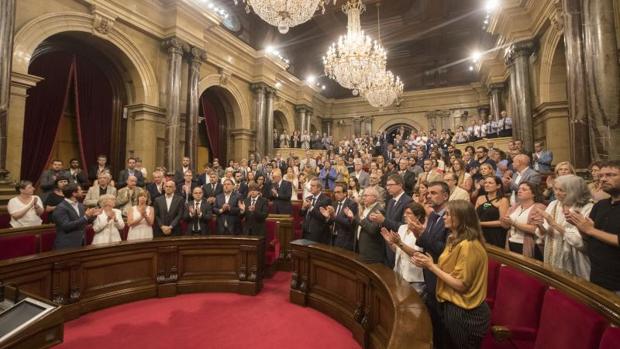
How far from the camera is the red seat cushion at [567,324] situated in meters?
1.39

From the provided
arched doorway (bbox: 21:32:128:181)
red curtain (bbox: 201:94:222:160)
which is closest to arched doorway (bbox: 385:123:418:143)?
red curtain (bbox: 201:94:222:160)

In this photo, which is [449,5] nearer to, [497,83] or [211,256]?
[497,83]

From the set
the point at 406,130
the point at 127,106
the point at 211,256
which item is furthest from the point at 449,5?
the point at 211,256

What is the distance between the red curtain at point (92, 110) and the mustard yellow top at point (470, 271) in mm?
8192

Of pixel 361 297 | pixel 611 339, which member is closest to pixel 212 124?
pixel 361 297

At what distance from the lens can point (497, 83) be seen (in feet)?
39.1

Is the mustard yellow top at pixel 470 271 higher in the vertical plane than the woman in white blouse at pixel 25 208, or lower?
lower

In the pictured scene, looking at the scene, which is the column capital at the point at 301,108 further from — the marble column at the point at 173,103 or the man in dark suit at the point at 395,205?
the man in dark suit at the point at 395,205

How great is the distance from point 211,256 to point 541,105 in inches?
320

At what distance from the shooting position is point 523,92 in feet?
27.0

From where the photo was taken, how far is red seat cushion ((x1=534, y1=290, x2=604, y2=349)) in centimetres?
139

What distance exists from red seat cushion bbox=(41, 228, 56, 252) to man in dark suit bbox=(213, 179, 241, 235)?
181 cm

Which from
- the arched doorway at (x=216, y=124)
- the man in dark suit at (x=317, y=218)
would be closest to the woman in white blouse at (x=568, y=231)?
the man in dark suit at (x=317, y=218)

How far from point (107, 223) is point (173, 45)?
5751 millimetres
